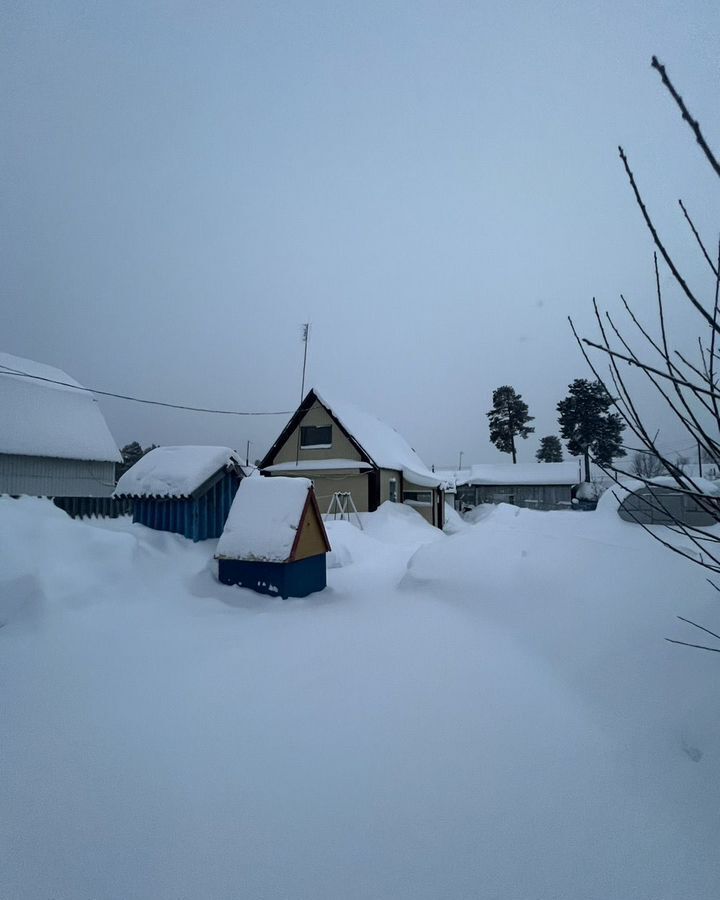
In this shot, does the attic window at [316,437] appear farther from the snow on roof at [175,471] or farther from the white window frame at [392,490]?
the snow on roof at [175,471]

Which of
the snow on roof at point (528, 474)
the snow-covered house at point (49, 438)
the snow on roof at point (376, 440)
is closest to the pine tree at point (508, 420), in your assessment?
the snow on roof at point (528, 474)

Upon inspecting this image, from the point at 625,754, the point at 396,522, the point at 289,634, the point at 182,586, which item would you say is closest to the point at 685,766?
the point at 625,754

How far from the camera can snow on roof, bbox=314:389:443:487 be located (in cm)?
1877

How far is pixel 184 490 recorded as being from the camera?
794 centimetres

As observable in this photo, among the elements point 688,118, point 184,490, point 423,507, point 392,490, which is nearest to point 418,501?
point 423,507

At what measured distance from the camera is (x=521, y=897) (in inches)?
84.7

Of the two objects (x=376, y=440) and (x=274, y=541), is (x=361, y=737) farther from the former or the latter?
(x=376, y=440)

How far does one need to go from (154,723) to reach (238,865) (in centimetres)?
144

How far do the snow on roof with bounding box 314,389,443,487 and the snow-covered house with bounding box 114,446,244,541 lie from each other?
32.8ft

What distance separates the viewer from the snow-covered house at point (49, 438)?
16953 mm

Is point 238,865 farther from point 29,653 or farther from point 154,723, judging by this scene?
point 29,653

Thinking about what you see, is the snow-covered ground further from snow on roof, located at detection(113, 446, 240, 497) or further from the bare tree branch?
the bare tree branch

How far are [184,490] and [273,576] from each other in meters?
2.70

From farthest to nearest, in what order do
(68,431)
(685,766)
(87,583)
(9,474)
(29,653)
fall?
1. (68,431)
2. (9,474)
3. (87,583)
4. (29,653)
5. (685,766)
